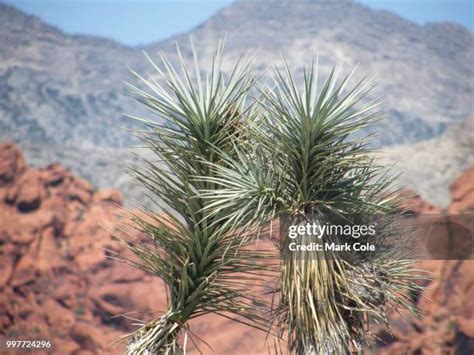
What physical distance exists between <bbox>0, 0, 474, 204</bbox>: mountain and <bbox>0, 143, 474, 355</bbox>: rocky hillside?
14624 millimetres

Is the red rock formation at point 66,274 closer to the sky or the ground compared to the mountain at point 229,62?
closer to the ground

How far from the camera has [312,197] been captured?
25.2 ft

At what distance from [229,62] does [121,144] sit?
18487 millimetres

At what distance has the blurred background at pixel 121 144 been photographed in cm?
2412

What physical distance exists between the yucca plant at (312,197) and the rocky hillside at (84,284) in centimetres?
1480

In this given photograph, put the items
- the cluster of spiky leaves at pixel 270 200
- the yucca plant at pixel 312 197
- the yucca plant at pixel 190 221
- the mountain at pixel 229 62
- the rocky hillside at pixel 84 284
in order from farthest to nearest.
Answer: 1. the mountain at pixel 229 62
2. the rocky hillside at pixel 84 284
3. the yucca plant at pixel 190 221
4. the cluster of spiky leaves at pixel 270 200
5. the yucca plant at pixel 312 197

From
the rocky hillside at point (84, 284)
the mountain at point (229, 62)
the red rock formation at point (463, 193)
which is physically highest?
the mountain at point (229, 62)

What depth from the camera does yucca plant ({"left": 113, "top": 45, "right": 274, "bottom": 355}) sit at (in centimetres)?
806

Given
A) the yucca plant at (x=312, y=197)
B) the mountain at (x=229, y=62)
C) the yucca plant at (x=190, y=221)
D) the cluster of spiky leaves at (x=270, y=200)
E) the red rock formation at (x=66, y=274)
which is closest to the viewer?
the yucca plant at (x=312, y=197)

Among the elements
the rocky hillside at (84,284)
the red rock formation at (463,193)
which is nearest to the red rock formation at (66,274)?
the rocky hillside at (84,284)

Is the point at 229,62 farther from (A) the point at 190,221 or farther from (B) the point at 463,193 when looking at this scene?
(A) the point at 190,221

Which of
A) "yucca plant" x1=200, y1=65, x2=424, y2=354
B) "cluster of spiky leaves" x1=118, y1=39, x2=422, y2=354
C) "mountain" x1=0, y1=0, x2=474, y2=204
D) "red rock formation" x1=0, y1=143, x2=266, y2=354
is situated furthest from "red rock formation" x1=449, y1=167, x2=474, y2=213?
"mountain" x1=0, y1=0, x2=474, y2=204
